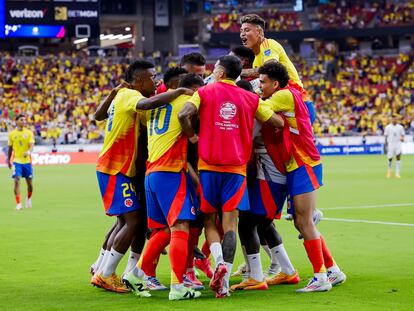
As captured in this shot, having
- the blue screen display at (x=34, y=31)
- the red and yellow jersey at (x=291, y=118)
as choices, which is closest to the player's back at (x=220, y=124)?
the red and yellow jersey at (x=291, y=118)

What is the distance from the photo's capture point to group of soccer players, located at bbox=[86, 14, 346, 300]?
9.66 m

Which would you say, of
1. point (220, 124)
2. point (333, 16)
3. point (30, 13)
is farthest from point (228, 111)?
point (333, 16)

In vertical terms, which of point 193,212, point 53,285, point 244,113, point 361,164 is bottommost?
point 361,164

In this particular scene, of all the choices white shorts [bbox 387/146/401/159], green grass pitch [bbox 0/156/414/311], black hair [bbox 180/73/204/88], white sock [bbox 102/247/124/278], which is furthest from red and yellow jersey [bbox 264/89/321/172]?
white shorts [bbox 387/146/401/159]

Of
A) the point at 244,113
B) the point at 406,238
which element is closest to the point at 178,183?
the point at 244,113

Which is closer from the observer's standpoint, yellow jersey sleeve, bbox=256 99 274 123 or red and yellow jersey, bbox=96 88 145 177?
yellow jersey sleeve, bbox=256 99 274 123

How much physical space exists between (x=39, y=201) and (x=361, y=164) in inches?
848

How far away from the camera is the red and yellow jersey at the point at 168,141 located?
9727mm

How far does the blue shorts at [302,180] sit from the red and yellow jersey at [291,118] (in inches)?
2.2

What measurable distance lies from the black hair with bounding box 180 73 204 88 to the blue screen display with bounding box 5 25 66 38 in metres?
38.8

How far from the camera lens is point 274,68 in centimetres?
1030

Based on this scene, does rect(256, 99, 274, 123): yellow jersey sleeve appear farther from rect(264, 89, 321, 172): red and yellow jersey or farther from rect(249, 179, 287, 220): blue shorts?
rect(249, 179, 287, 220): blue shorts

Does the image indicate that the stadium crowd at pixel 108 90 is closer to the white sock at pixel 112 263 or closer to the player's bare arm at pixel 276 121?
the white sock at pixel 112 263

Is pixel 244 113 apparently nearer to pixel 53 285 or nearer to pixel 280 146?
pixel 280 146
